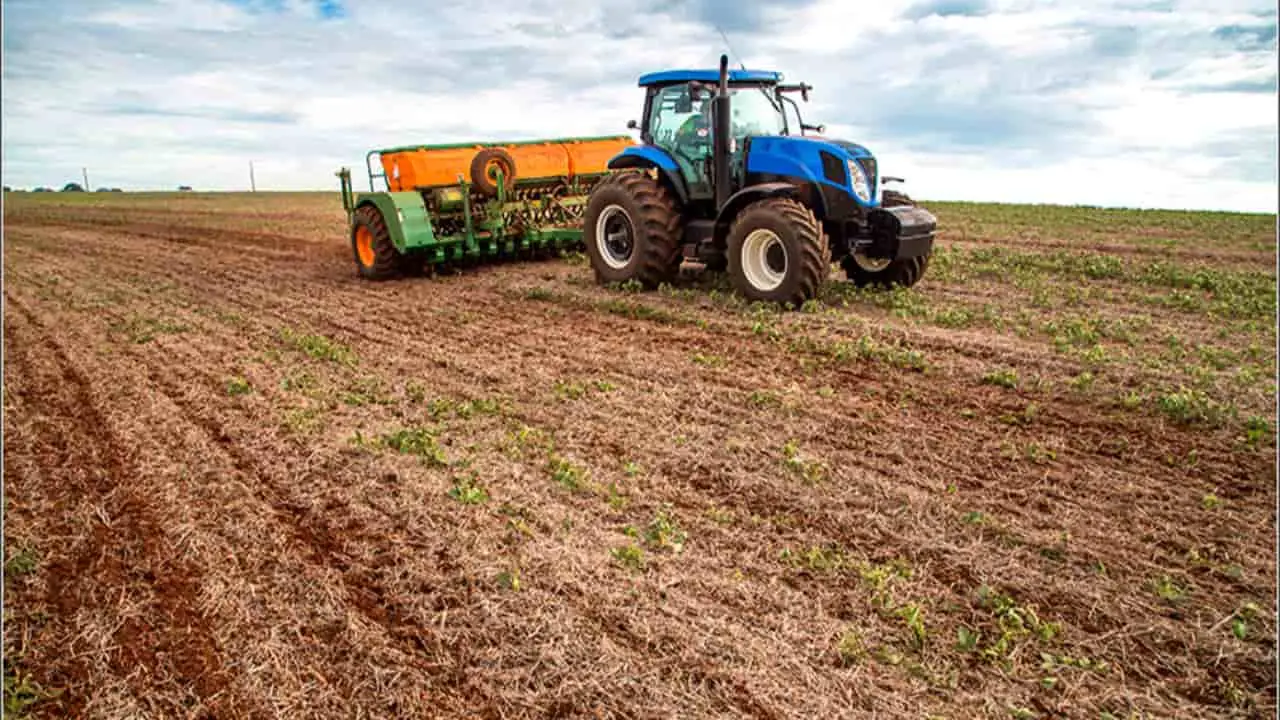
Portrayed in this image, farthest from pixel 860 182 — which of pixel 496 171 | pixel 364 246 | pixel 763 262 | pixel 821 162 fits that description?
pixel 364 246

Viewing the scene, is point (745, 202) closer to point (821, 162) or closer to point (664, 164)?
point (821, 162)

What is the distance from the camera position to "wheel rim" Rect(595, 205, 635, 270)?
11367mm

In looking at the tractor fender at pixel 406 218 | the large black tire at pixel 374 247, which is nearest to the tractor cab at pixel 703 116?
the tractor fender at pixel 406 218

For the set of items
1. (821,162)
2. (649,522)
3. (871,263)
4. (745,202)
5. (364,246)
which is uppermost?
(821,162)

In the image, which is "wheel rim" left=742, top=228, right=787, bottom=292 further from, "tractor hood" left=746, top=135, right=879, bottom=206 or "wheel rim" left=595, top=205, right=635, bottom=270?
"wheel rim" left=595, top=205, right=635, bottom=270

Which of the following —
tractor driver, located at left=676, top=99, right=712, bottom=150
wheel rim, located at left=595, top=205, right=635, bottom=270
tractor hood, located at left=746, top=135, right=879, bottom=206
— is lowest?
wheel rim, located at left=595, top=205, right=635, bottom=270

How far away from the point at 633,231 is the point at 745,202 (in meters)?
1.59

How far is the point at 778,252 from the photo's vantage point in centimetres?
991

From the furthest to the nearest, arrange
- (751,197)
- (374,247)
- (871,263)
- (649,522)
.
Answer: (374,247) → (871,263) → (751,197) → (649,522)

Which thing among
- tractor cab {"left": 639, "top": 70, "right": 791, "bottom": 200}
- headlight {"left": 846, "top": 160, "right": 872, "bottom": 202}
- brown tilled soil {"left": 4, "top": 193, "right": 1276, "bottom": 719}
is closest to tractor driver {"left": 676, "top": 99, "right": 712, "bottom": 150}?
tractor cab {"left": 639, "top": 70, "right": 791, "bottom": 200}

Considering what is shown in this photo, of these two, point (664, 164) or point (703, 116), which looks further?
point (664, 164)

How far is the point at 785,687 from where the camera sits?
3.40 metres

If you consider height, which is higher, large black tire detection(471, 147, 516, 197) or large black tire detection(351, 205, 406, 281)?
large black tire detection(471, 147, 516, 197)

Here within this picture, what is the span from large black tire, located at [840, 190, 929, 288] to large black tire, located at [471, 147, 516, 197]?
18.1ft
